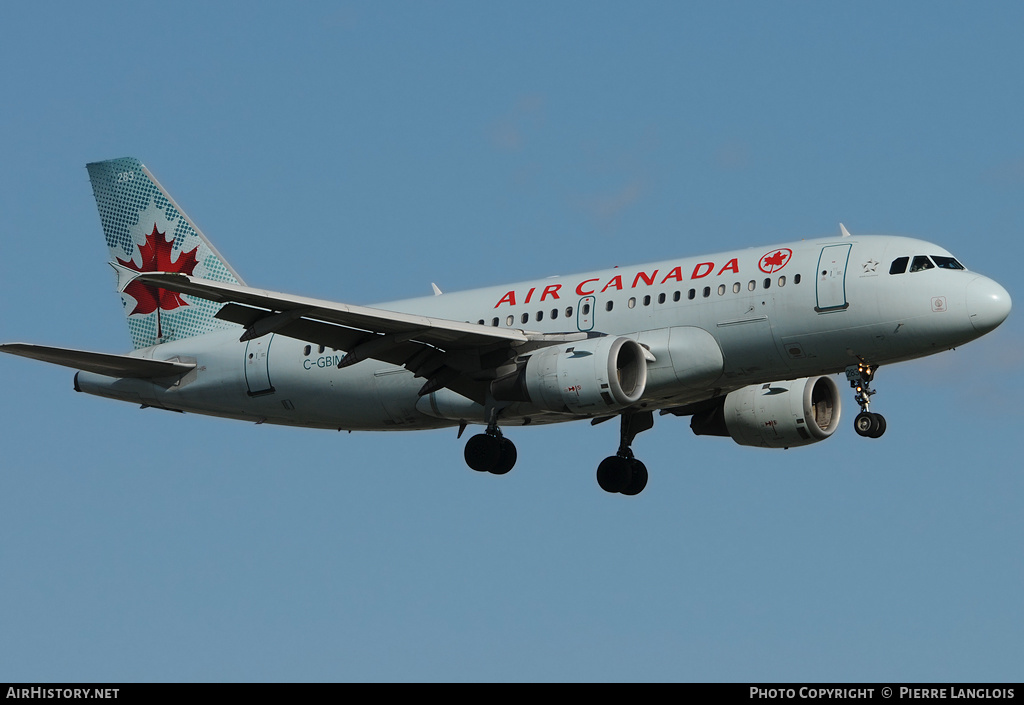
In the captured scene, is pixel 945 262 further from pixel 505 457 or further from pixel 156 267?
pixel 156 267

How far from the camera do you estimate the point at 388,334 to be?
121 feet

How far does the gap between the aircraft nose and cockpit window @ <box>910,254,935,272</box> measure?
3.21ft

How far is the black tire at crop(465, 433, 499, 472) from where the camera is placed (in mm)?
38531

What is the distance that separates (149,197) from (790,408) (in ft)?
63.9

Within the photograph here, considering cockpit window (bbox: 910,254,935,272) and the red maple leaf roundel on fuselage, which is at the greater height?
the red maple leaf roundel on fuselage

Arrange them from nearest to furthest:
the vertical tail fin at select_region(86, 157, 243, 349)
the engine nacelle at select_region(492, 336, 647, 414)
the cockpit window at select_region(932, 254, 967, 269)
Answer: the cockpit window at select_region(932, 254, 967, 269), the engine nacelle at select_region(492, 336, 647, 414), the vertical tail fin at select_region(86, 157, 243, 349)

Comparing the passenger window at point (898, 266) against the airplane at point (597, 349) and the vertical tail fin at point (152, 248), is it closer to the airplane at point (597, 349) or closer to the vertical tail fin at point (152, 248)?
the airplane at point (597, 349)

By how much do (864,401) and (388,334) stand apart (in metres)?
10.8

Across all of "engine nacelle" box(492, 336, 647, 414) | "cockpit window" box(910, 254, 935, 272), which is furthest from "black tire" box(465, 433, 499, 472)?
"cockpit window" box(910, 254, 935, 272)

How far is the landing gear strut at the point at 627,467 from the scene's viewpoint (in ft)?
139

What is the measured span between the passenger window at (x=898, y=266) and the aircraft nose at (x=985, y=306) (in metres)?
1.43

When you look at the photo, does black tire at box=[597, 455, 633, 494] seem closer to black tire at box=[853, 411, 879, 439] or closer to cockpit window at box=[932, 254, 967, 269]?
black tire at box=[853, 411, 879, 439]
